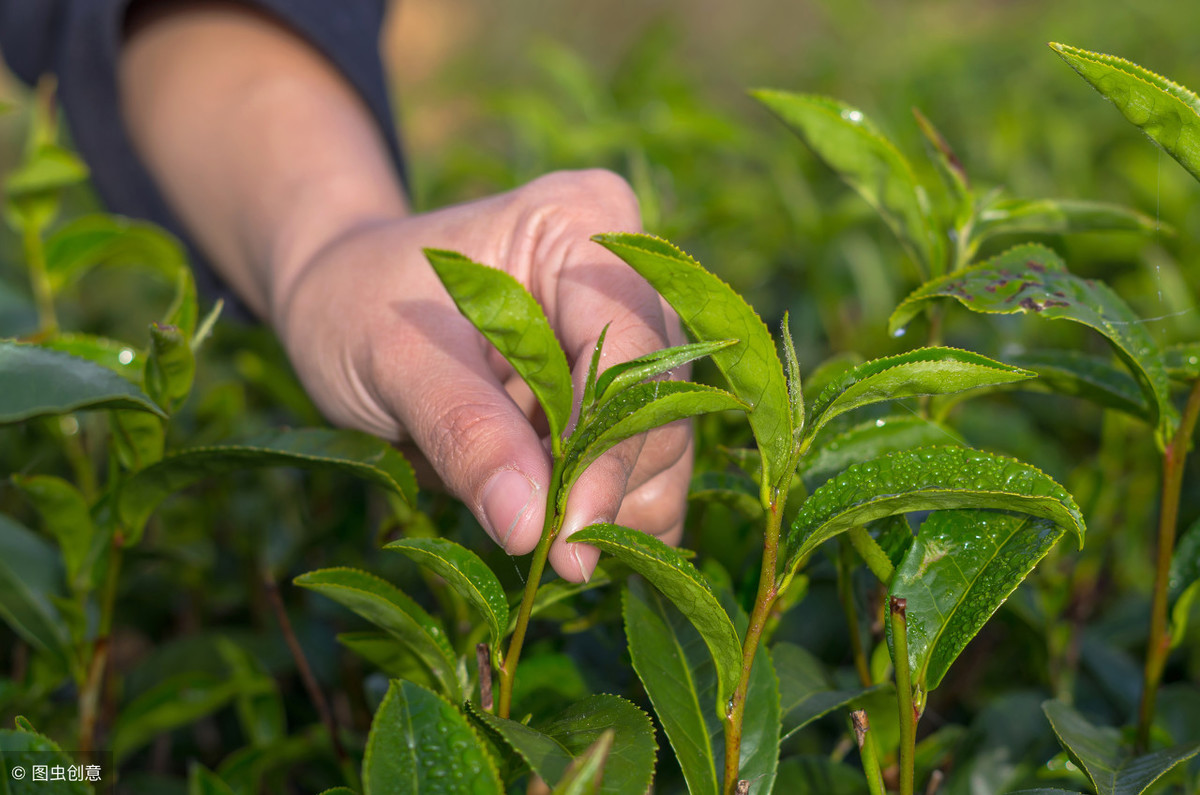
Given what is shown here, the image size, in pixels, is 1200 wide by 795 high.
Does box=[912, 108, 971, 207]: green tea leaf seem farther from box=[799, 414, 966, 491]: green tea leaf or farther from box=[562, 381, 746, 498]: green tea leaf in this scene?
box=[562, 381, 746, 498]: green tea leaf

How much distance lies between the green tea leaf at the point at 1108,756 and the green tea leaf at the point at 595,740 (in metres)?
0.35

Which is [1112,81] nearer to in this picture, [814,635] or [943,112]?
[814,635]

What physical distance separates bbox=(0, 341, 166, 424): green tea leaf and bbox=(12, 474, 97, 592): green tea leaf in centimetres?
21

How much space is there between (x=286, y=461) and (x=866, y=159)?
2.14 ft

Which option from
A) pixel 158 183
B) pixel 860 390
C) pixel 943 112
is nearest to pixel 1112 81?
pixel 860 390

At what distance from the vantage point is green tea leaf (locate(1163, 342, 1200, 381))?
80 cm

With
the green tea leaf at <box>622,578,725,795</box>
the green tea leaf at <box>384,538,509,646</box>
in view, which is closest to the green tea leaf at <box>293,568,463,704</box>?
the green tea leaf at <box>384,538,509,646</box>

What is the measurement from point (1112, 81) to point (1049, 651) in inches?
27.1

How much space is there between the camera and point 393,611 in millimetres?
700

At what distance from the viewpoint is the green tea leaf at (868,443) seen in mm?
801

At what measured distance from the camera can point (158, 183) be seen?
5.90 feet

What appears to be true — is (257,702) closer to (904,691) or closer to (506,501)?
(506,501)

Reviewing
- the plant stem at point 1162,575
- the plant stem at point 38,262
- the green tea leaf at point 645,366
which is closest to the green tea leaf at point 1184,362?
the plant stem at point 1162,575

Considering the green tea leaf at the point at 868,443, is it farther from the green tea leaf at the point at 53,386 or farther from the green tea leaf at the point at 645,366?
the green tea leaf at the point at 53,386
